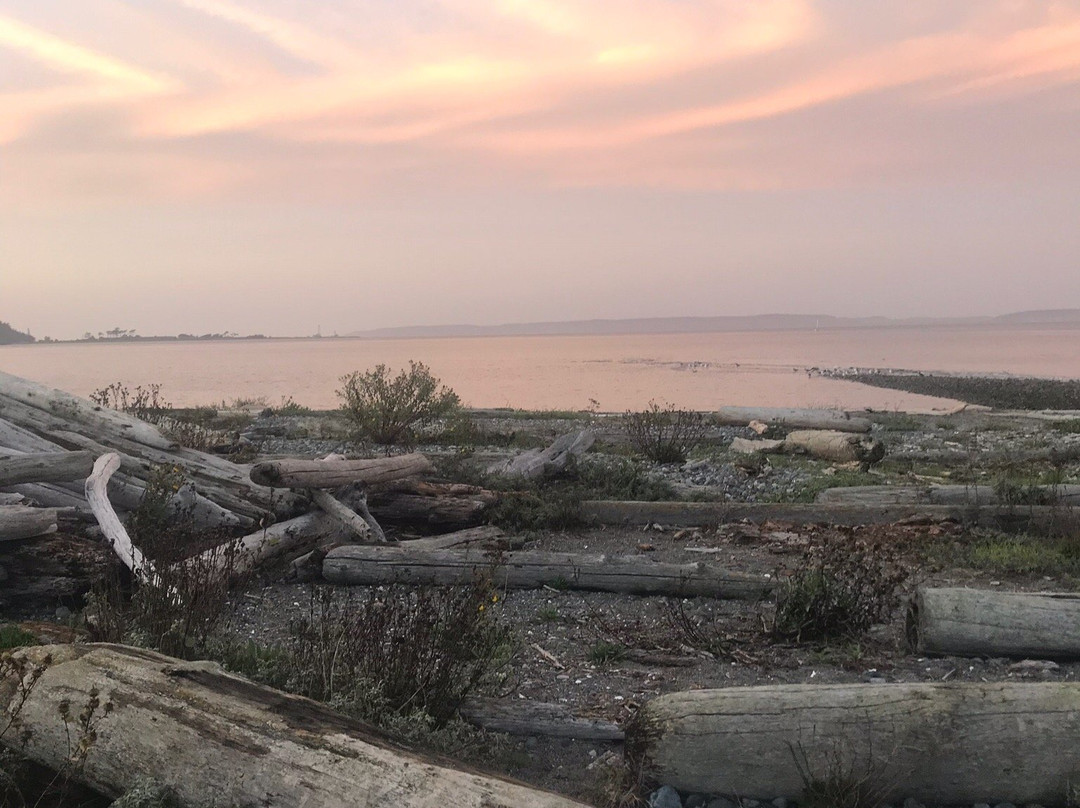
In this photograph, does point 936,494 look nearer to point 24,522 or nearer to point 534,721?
point 534,721

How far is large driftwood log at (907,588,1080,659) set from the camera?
5711mm

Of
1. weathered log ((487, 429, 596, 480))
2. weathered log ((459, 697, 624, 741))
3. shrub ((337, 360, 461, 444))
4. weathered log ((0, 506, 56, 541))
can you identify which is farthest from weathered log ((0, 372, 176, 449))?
shrub ((337, 360, 461, 444))

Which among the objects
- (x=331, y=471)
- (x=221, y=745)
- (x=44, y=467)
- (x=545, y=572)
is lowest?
(x=545, y=572)

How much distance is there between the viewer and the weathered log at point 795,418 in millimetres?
20312

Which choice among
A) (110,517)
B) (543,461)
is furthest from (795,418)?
(110,517)

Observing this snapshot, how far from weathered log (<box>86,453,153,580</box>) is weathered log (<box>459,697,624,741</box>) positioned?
2.65 metres

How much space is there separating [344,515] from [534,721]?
14.1 feet

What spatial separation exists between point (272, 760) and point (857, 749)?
243cm

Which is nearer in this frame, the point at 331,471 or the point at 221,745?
the point at 221,745

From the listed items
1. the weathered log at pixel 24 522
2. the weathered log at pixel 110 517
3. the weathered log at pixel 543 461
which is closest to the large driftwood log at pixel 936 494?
the weathered log at pixel 543 461

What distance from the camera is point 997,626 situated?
572 cm

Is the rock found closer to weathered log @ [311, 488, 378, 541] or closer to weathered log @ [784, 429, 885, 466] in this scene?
weathered log @ [311, 488, 378, 541]

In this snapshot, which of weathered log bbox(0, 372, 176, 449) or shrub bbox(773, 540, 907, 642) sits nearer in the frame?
shrub bbox(773, 540, 907, 642)

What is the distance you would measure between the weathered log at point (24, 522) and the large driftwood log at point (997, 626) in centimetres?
653
